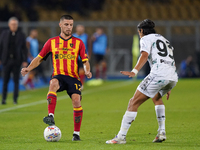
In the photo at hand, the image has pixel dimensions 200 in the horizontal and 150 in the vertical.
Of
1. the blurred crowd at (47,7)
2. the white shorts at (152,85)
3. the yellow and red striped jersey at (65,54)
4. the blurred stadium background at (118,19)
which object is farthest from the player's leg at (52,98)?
the blurred crowd at (47,7)

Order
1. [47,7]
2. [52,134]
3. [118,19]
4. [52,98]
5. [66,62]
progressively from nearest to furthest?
[52,134] → [52,98] → [66,62] → [47,7] → [118,19]

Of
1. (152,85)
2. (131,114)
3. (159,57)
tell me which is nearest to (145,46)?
(159,57)

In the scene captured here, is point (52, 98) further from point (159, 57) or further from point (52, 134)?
point (159, 57)

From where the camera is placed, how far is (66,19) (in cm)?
617

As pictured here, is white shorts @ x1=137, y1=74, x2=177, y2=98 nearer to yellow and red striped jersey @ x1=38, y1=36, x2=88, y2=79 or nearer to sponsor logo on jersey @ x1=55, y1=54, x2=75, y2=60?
yellow and red striped jersey @ x1=38, y1=36, x2=88, y2=79

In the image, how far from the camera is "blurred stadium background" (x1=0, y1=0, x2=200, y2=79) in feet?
79.3

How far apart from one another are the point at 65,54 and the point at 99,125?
1.87 metres

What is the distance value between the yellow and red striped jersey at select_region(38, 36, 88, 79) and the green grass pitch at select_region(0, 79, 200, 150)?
100cm

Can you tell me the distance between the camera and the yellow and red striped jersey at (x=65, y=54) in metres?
6.23

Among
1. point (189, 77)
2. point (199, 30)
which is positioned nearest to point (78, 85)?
point (189, 77)

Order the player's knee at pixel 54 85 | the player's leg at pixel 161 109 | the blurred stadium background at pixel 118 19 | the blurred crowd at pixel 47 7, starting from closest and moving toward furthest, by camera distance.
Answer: the player's leg at pixel 161 109 → the player's knee at pixel 54 85 → the blurred stadium background at pixel 118 19 → the blurred crowd at pixel 47 7

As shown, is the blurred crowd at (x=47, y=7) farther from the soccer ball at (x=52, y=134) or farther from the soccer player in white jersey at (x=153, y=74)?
the soccer player in white jersey at (x=153, y=74)

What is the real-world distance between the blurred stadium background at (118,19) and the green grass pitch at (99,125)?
1159 centimetres

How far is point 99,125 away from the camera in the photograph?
299 inches
